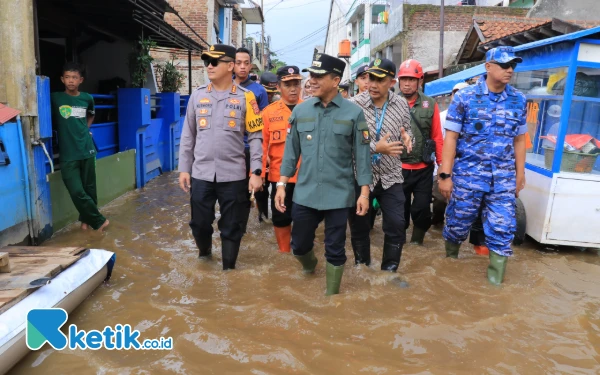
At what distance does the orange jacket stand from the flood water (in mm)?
964

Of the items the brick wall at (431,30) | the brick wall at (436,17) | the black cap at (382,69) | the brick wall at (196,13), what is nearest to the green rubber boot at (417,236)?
the black cap at (382,69)

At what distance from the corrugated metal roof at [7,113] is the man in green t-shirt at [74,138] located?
653 mm

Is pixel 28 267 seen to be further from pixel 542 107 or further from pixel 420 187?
pixel 542 107

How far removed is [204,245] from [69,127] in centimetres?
214

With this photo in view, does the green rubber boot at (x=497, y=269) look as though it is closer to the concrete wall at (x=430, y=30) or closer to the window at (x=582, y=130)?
the window at (x=582, y=130)

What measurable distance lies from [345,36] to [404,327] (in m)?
37.4

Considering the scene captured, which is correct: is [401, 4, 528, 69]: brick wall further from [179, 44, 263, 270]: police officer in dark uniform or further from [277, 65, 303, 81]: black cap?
[179, 44, 263, 270]: police officer in dark uniform

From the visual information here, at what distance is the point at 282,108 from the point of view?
15.8 ft

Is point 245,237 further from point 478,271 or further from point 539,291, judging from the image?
point 539,291

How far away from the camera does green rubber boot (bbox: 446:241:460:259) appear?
15.5ft

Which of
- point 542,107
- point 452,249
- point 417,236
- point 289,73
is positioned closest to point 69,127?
point 289,73

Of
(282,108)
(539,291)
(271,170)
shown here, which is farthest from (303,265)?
(539,291)

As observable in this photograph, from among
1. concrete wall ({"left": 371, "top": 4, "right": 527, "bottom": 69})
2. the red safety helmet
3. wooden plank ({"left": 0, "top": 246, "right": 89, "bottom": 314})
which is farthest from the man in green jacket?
concrete wall ({"left": 371, "top": 4, "right": 527, "bottom": 69})

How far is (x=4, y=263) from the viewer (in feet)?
10.6
